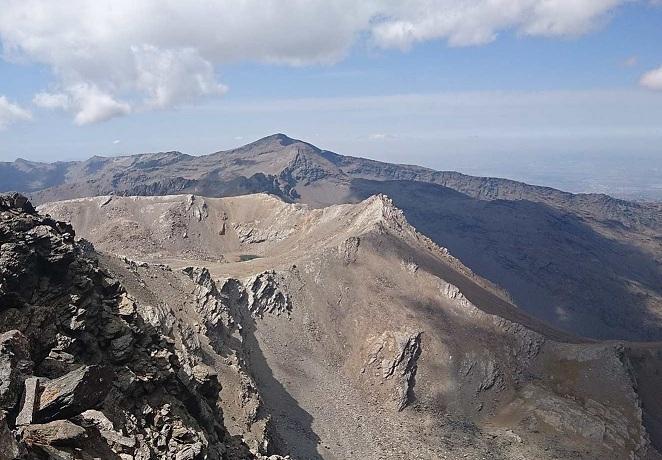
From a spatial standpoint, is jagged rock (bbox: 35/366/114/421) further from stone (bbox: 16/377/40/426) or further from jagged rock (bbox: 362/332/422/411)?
jagged rock (bbox: 362/332/422/411)

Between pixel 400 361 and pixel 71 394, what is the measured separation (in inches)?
2409

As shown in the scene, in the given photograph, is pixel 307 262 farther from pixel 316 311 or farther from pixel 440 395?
pixel 440 395

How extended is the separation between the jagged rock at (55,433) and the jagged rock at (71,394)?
72 cm

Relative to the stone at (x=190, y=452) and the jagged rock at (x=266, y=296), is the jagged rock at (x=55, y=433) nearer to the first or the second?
the stone at (x=190, y=452)

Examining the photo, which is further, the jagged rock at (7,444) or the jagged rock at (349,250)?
the jagged rock at (349,250)

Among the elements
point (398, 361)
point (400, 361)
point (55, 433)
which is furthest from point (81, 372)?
point (400, 361)

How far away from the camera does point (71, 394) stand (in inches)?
668

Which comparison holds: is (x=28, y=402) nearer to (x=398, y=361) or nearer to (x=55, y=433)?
(x=55, y=433)

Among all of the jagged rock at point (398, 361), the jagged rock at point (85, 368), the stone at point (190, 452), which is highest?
the jagged rock at point (85, 368)

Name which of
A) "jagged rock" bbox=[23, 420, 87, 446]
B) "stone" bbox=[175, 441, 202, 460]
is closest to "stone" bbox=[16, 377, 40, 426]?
"jagged rock" bbox=[23, 420, 87, 446]

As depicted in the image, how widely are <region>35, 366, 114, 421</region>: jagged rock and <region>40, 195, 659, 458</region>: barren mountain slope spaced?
99.7 ft

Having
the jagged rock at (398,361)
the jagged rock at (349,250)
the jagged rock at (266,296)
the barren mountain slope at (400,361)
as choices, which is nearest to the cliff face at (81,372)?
the barren mountain slope at (400,361)

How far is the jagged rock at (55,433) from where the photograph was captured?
→ 573 inches

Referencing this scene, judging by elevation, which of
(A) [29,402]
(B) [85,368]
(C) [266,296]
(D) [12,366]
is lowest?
(C) [266,296]
